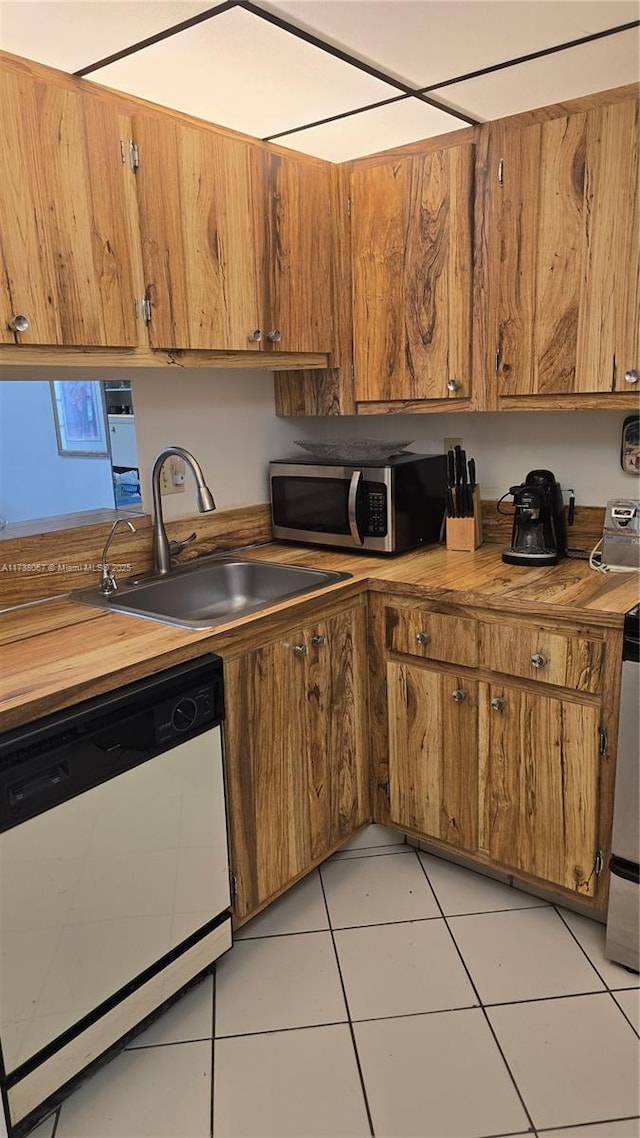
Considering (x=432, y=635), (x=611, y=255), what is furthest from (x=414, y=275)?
(x=432, y=635)

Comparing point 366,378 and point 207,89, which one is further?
point 366,378

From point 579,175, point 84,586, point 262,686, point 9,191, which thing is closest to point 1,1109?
point 262,686

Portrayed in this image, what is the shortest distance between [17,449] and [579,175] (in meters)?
1.61

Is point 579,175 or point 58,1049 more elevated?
point 579,175

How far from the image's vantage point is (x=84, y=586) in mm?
2172

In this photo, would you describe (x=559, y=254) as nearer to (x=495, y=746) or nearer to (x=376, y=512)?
(x=376, y=512)

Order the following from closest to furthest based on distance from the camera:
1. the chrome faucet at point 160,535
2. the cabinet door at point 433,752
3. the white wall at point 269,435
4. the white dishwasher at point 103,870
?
the white dishwasher at point 103,870 < the cabinet door at point 433,752 < the chrome faucet at point 160,535 < the white wall at point 269,435

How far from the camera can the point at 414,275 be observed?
7.51ft

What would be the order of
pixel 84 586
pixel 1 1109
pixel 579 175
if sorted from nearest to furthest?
1. pixel 1 1109
2. pixel 579 175
3. pixel 84 586

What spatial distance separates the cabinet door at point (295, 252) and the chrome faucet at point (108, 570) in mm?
670

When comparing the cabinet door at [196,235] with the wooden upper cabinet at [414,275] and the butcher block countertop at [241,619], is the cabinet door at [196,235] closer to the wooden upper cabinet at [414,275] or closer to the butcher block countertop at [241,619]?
the wooden upper cabinet at [414,275]

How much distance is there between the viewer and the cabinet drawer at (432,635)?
2037 mm

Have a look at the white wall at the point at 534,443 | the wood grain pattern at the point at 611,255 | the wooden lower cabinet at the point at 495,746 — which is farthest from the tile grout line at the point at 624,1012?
the wood grain pattern at the point at 611,255

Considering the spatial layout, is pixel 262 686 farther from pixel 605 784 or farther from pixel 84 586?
pixel 605 784
